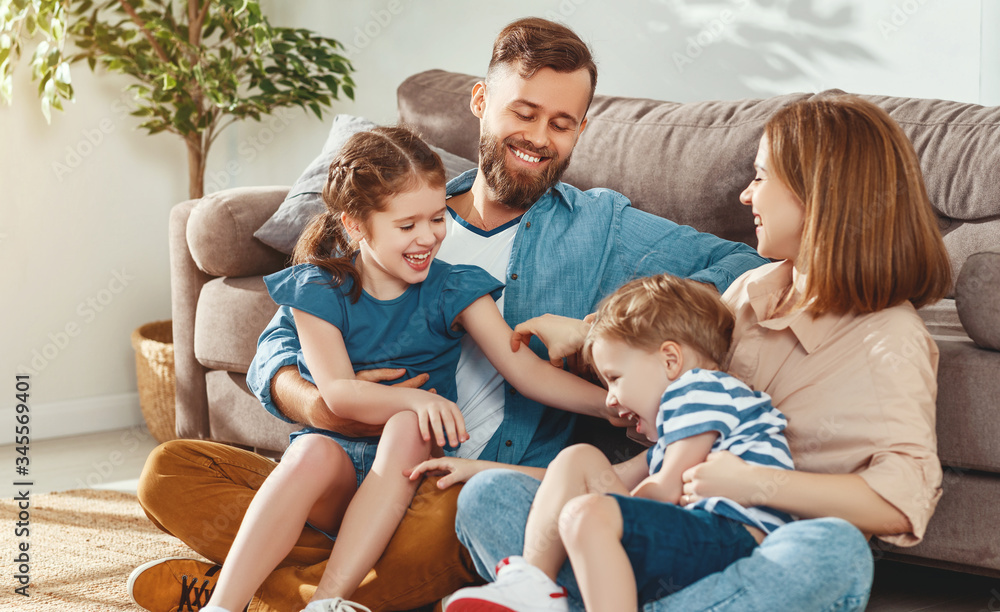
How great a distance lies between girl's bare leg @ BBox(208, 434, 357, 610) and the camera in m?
Answer: 1.16

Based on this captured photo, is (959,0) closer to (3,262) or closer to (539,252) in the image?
Answer: (539,252)

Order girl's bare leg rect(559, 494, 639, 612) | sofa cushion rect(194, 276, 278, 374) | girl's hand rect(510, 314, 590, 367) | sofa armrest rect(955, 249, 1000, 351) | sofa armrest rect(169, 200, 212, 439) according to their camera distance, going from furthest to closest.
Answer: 1. sofa armrest rect(169, 200, 212, 439)
2. sofa cushion rect(194, 276, 278, 374)
3. girl's hand rect(510, 314, 590, 367)
4. sofa armrest rect(955, 249, 1000, 351)
5. girl's bare leg rect(559, 494, 639, 612)

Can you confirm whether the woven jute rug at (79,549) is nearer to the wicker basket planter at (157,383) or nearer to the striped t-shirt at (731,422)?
the wicker basket planter at (157,383)

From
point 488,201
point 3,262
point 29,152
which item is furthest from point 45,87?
point 488,201

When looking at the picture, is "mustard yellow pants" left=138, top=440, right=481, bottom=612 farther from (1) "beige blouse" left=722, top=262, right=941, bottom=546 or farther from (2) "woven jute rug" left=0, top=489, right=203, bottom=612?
(1) "beige blouse" left=722, top=262, right=941, bottom=546

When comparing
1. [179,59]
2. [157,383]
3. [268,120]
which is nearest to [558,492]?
[157,383]

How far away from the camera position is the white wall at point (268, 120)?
211 centimetres

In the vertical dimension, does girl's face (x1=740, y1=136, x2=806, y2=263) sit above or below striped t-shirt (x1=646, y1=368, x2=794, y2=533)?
above

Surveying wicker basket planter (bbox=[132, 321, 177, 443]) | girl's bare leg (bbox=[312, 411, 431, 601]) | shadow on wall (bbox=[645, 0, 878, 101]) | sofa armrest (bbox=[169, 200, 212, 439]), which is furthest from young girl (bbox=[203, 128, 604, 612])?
wicker basket planter (bbox=[132, 321, 177, 443])

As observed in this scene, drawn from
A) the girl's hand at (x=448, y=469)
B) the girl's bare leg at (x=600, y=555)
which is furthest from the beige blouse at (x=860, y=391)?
the girl's hand at (x=448, y=469)

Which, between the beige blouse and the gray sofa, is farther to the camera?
the gray sofa

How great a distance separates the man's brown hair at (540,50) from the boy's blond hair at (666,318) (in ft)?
1.53

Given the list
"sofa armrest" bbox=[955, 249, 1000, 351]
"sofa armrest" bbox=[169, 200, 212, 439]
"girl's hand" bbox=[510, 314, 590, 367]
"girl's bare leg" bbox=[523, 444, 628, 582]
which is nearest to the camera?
"girl's bare leg" bbox=[523, 444, 628, 582]

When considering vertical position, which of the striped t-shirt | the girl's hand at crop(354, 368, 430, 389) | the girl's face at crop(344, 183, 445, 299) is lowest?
the girl's hand at crop(354, 368, 430, 389)
